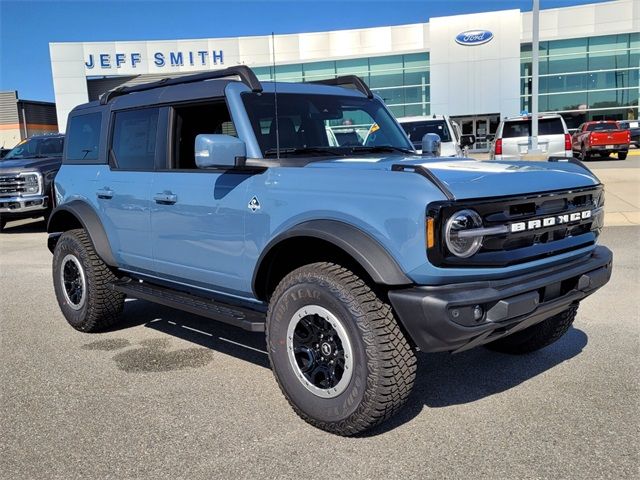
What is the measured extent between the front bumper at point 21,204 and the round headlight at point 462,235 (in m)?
11.4

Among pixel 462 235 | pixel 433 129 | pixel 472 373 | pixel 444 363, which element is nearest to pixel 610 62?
pixel 433 129

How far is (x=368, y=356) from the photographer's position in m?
3.04

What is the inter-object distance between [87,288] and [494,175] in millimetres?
3637

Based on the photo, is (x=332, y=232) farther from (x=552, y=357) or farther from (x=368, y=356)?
(x=552, y=357)

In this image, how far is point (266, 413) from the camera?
11.8 feet

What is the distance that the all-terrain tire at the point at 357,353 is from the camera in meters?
3.02

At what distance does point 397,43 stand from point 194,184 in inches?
1528

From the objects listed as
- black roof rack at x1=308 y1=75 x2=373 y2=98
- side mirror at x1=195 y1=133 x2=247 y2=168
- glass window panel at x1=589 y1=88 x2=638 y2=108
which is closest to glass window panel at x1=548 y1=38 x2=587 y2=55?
glass window panel at x1=589 y1=88 x2=638 y2=108

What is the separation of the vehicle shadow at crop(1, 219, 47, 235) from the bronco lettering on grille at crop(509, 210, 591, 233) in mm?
12341

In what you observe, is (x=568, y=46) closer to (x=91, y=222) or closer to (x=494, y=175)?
(x=91, y=222)

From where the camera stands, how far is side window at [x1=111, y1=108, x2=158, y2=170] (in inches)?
183

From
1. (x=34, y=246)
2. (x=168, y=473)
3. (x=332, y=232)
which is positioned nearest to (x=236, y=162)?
(x=332, y=232)

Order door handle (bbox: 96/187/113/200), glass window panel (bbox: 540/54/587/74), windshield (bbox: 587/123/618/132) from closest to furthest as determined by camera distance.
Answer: door handle (bbox: 96/187/113/200) < windshield (bbox: 587/123/618/132) < glass window panel (bbox: 540/54/587/74)

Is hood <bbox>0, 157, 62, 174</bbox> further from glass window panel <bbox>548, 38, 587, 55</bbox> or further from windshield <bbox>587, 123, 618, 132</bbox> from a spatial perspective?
glass window panel <bbox>548, 38, 587, 55</bbox>
